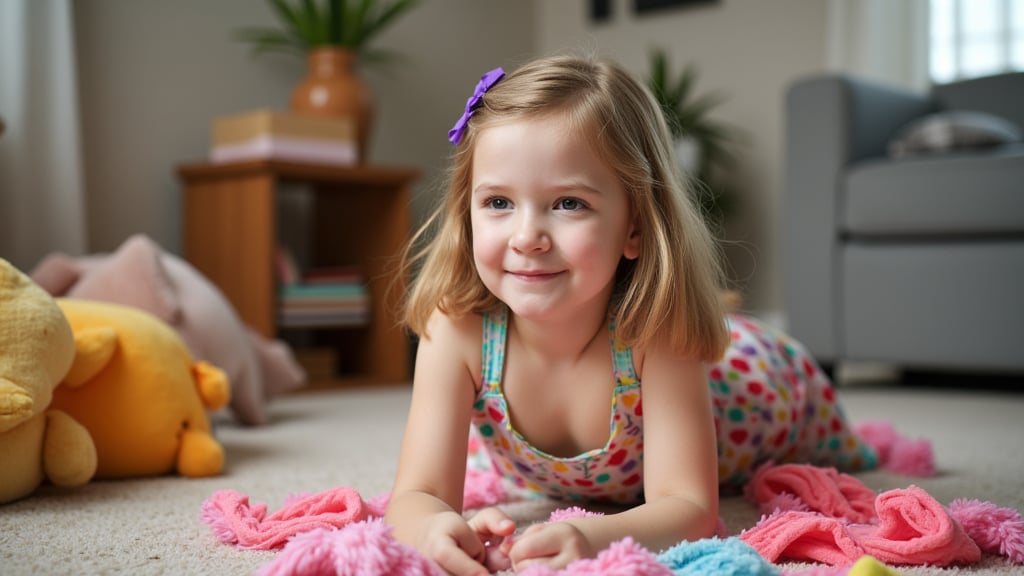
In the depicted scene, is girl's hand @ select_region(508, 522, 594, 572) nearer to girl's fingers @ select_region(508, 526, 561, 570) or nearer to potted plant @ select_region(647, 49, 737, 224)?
girl's fingers @ select_region(508, 526, 561, 570)

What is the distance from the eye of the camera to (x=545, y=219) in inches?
33.5

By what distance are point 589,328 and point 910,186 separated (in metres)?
1.46

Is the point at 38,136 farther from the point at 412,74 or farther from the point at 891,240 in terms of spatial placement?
the point at 891,240

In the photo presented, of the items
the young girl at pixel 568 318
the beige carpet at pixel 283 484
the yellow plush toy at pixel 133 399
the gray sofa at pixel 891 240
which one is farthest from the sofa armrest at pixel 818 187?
the yellow plush toy at pixel 133 399

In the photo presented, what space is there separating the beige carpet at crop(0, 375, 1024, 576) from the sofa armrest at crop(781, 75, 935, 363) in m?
0.28

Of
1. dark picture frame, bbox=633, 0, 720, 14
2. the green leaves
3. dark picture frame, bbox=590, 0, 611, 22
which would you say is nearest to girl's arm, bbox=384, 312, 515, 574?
the green leaves

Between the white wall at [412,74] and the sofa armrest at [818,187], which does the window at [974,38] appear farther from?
the sofa armrest at [818,187]

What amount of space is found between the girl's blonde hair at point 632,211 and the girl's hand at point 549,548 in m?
0.25

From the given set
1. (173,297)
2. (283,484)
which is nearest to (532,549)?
(283,484)

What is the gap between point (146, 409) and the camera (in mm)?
1218

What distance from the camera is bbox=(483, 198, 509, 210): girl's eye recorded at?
0.88 m

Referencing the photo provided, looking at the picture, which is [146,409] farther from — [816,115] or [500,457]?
[816,115]

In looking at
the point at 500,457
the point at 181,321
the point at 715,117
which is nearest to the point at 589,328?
the point at 500,457

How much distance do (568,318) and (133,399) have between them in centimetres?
58
